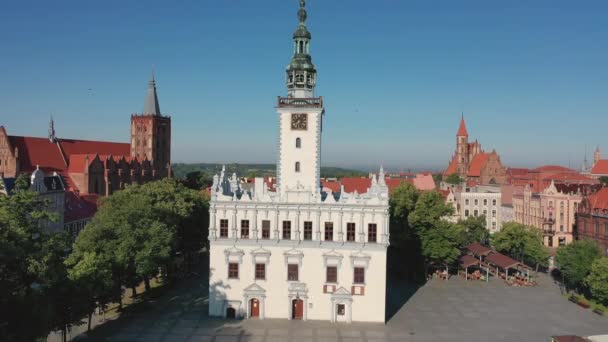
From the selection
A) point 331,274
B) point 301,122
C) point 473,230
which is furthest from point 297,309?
point 473,230

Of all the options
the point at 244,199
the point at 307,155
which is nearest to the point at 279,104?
the point at 307,155

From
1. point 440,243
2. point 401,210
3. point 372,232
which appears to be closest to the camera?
point 372,232

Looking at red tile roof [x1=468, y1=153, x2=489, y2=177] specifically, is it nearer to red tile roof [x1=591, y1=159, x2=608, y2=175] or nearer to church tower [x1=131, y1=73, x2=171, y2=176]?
red tile roof [x1=591, y1=159, x2=608, y2=175]

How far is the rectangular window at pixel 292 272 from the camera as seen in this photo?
4022cm

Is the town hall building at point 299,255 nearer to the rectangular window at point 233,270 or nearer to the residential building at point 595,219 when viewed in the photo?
the rectangular window at point 233,270

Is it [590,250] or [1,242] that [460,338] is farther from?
[1,242]

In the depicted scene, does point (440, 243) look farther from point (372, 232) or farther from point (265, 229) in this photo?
point (265, 229)

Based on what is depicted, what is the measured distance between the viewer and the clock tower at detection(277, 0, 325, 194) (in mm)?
43219

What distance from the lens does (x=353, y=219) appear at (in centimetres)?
3988

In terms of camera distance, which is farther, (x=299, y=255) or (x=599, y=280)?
(x=599, y=280)

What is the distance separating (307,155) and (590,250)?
31.3 meters

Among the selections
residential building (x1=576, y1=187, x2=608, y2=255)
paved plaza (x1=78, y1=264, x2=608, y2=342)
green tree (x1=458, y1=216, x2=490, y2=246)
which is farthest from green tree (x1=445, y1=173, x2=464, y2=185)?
paved plaza (x1=78, y1=264, x2=608, y2=342)

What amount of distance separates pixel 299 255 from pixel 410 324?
35.6ft

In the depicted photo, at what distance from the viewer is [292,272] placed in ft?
132
